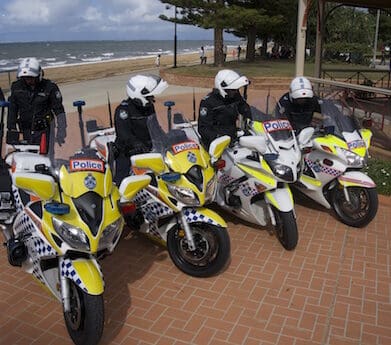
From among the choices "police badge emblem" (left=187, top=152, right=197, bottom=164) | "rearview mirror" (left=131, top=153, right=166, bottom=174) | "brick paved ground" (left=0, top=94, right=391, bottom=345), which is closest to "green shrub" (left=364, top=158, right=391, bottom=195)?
"brick paved ground" (left=0, top=94, right=391, bottom=345)

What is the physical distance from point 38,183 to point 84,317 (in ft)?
3.34

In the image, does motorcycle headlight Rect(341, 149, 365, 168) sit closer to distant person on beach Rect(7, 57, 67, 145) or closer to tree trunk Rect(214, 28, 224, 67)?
distant person on beach Rect(7, 57, 67, 145)

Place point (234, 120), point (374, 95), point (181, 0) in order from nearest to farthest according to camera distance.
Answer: point (234, 120)
point (374, 95)
point (181, 0)

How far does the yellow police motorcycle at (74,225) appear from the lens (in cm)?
319

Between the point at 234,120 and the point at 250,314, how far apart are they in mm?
2697

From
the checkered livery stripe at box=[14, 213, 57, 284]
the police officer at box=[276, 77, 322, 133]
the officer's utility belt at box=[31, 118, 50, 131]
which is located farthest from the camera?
the police officer at box=[276, 77, 322, 133]

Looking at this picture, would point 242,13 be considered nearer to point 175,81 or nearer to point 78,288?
point 175,81

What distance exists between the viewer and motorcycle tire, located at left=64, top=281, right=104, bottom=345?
3.19 metres

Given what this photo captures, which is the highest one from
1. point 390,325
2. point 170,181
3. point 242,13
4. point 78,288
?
point 242,13

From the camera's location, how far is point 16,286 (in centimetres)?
444

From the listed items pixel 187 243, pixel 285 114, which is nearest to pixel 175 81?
pixel 285 114

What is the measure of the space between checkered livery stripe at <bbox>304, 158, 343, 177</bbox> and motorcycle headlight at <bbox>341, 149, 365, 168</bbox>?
0.55 ft

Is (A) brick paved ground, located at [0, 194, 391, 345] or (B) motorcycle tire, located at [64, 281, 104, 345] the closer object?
(B) motorcycle tire, located at [64, 281, 104, 345]

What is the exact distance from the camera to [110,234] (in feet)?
11.0
